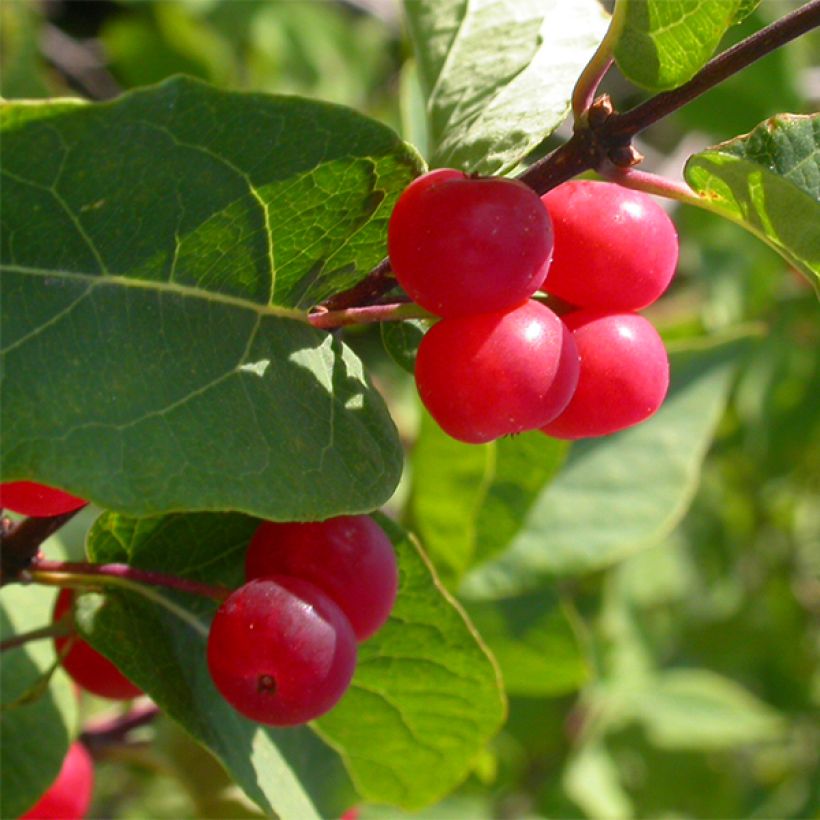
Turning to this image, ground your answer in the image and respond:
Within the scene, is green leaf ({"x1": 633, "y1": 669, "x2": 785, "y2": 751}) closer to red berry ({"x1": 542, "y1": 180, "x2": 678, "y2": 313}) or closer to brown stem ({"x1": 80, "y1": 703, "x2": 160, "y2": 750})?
brown stem ({"x1": 80, "y1": 703, "x2": 160, "y2": 750})

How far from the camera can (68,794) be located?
169 cm

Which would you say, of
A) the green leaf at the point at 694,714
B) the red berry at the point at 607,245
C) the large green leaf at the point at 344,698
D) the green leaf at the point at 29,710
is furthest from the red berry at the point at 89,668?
the green leaf at the point at 694,714

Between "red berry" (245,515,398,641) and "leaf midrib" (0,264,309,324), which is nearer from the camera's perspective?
"leaf midrib" (0,264,309,324)

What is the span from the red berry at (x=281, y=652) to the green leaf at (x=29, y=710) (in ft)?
1.21

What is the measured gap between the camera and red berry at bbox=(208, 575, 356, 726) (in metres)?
1.13

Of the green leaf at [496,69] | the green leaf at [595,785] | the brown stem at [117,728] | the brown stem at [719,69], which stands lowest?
the green leaf at [595,785]

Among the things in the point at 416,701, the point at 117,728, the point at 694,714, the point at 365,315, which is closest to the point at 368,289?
the point at 365,315

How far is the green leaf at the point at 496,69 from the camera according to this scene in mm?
1195

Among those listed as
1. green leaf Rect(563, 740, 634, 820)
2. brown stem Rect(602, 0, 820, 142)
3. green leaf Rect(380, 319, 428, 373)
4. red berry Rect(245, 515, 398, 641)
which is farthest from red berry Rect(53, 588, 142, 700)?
green leaf Rect(563, 740, 634, 820)

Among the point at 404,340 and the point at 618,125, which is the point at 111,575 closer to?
the point at 404,340

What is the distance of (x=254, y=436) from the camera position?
1066 millimetres

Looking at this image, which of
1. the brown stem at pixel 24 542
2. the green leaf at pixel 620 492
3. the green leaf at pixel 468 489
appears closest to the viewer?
the brown stem at pixel 24 542

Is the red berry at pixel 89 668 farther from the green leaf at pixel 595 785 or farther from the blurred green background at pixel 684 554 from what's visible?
the green leaf at pixel 595 785

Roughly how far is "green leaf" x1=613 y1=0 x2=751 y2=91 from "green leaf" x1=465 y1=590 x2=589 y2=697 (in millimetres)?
1412
